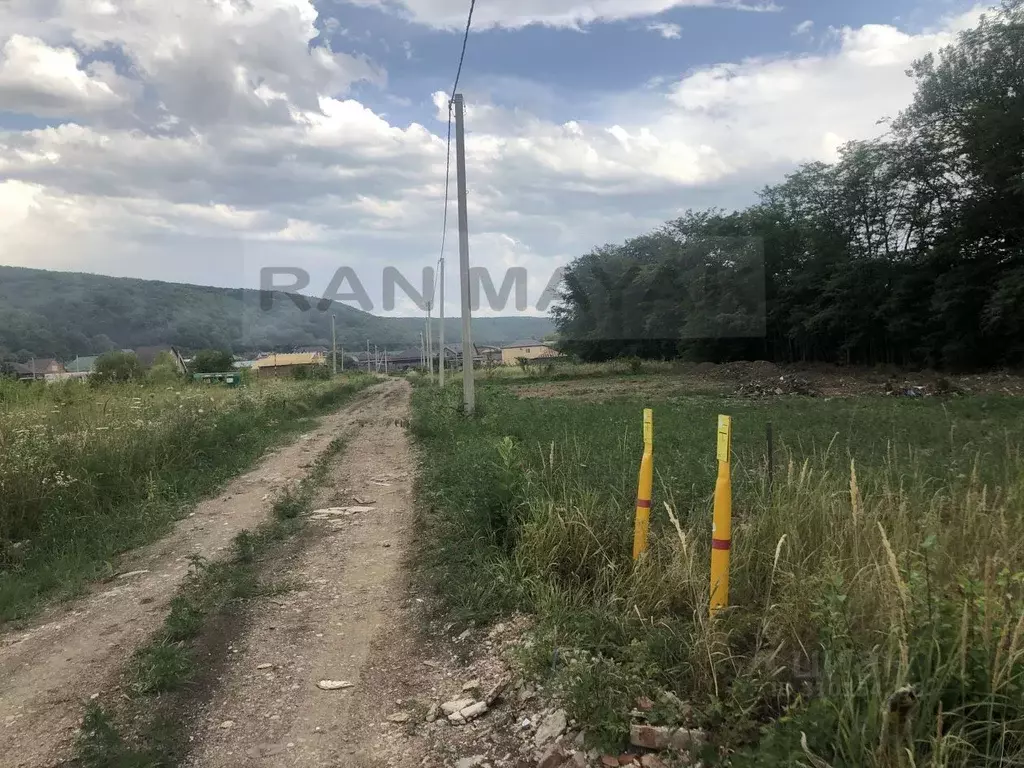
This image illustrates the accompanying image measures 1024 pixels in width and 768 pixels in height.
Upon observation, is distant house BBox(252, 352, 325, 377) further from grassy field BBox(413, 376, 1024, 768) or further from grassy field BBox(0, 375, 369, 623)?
grassy field BBox(413, 376, 1024, 768)

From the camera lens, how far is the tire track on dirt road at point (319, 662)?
306 cm

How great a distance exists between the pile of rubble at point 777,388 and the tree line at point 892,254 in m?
6.84

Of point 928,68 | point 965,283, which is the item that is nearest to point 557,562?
point 965,283

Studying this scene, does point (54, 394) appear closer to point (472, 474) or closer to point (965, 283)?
point (472, 474)

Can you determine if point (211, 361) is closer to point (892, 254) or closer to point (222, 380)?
point (222, 380)

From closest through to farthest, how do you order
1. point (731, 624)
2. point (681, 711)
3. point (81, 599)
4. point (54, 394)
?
point (681, 711) < point (731, 624) < point (81, 599) < point (54, 394)

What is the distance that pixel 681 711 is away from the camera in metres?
2.69

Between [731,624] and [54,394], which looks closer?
[731,624]

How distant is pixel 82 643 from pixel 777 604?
3.92 m

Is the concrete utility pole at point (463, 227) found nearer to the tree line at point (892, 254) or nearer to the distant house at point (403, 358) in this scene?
the tree line at point (892, 254)

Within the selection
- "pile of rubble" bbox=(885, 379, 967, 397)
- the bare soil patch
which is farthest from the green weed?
"pile of rubble" bbox=(885, 379, 967, 397)

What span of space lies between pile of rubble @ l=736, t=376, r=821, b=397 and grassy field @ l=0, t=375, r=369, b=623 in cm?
1634

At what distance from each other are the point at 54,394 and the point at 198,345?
159 feet

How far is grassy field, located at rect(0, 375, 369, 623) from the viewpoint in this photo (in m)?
5.97
